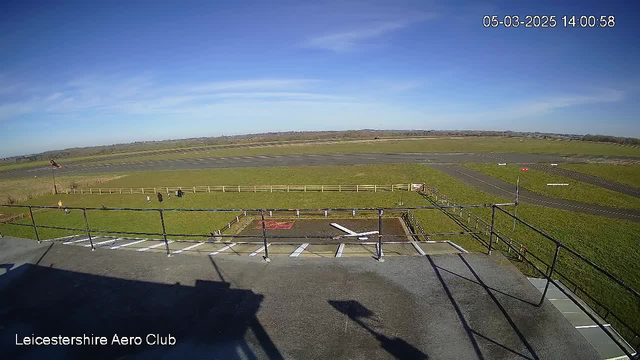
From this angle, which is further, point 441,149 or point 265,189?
point 441,149

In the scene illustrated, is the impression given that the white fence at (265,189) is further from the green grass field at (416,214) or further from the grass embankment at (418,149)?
the grass embankment at (418,149)

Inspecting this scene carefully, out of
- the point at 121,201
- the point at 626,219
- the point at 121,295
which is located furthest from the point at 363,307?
the point at 121,201

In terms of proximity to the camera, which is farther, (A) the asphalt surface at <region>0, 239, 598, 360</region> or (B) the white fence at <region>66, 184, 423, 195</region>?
(B) the white fence at <region>66, 184, 423, 195</region>

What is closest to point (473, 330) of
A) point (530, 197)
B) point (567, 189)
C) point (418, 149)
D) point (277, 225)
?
point (277, 225)

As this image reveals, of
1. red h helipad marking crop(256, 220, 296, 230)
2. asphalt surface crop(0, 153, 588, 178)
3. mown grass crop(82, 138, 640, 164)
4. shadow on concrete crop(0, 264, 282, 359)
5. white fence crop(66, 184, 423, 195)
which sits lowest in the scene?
red h helipad marking crop(256, 220, 296, 230)

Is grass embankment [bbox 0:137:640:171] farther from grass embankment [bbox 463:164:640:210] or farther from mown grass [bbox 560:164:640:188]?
grass embankment [bbox 463:164:640:210]

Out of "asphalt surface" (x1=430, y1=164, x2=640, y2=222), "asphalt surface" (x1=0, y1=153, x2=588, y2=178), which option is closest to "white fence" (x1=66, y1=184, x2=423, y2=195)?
"asphalt surface" (x1=430, y1=164, x2=640, y2=222)

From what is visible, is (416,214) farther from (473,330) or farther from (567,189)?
(567,189)
